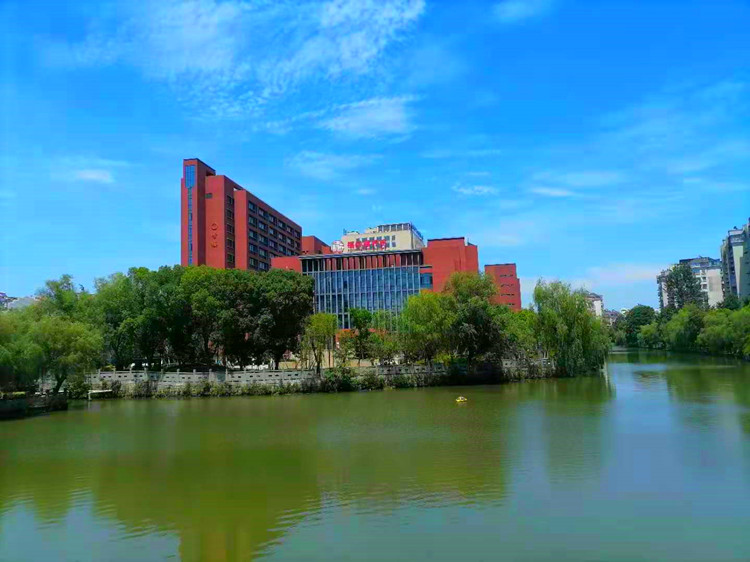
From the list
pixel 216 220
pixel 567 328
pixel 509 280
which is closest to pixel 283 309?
pixel 567 328

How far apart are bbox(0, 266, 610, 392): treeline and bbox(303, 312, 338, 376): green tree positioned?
0.07m

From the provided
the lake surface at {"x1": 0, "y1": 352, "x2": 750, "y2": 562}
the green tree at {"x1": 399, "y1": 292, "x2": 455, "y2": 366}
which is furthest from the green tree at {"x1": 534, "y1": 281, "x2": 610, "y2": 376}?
the lake surface at {"x1": 0, "y1": 352, "x2": 750, "y2": 562}

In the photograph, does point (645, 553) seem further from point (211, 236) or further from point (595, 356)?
point (211, 236)

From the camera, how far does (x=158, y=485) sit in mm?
13500

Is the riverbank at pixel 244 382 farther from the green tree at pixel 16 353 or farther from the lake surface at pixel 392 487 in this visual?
the lake surface at pixel 392 487

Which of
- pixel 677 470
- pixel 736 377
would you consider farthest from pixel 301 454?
pixel 736 377

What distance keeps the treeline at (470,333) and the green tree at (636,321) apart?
223ft

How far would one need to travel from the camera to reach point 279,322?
4144 cm

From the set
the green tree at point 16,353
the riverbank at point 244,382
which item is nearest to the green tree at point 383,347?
the riverbank at point 244,382

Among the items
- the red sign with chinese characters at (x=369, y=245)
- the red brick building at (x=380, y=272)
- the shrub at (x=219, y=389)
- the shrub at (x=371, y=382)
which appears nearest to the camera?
the shrub at (x=219, y=389)

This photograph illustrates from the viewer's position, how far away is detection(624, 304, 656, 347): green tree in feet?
346

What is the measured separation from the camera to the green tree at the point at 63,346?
28.9 m

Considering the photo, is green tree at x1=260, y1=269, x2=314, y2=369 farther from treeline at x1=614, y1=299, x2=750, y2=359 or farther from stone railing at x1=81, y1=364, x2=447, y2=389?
treeline at x1=614, y1=299, x2=750, y2=359

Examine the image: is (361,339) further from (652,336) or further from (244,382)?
(652,336)
